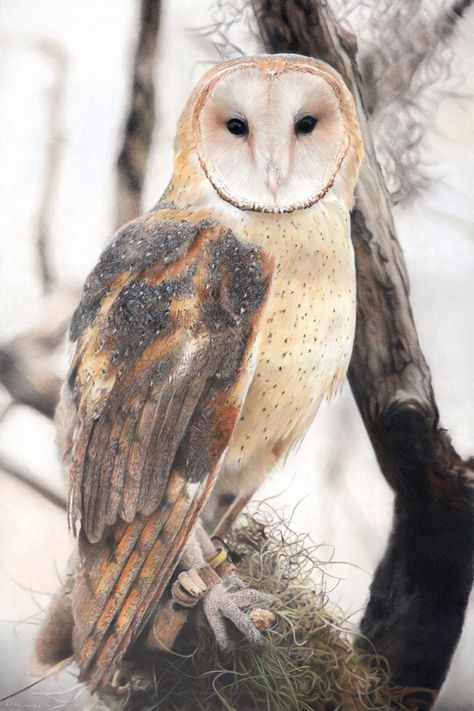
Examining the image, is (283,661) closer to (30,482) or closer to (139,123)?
(30,482)

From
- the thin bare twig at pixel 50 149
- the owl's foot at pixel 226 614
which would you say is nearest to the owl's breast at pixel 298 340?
the owl's foot at pixel 226 614

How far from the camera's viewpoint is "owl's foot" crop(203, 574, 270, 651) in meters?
1.36

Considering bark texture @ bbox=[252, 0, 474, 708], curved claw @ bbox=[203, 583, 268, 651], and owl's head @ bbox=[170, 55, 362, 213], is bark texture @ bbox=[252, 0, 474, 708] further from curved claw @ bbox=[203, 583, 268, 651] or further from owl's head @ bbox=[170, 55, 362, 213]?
curved claw @ bbox=[203, 583, 268, 651]

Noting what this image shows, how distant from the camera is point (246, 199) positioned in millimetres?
1335

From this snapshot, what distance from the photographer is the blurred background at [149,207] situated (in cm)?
142

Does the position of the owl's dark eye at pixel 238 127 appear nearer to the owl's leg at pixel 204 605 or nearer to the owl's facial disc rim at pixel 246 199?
the owl's facial disc rim at pixel 246 199

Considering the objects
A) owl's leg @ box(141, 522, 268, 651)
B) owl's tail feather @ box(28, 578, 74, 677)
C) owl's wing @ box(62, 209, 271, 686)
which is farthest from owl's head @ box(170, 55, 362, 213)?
owl's tail feather @ box(28, 578, 74, 677)

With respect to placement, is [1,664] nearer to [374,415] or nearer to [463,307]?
[374,415]

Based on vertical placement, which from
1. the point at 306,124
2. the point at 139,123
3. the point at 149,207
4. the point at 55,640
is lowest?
the point at 55,640

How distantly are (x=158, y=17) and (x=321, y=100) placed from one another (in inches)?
17.6

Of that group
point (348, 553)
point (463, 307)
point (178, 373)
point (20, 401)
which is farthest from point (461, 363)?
point (20, 401)

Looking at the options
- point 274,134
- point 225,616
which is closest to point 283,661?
point 225,616

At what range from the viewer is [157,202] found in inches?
56.7

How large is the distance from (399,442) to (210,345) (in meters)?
0.46
